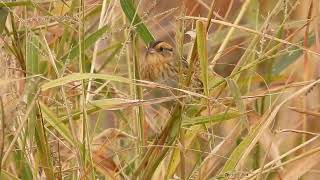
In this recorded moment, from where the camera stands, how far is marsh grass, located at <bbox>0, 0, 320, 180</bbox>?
1.71 meters

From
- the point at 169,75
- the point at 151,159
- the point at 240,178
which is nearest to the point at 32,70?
the point at 151,159

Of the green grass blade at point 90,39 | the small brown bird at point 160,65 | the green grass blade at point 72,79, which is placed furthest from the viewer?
the small brown bird at point 160,65

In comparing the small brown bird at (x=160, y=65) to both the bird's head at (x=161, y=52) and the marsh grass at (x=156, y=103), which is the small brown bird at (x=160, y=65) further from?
the marsh grass at (x=156, y=103)

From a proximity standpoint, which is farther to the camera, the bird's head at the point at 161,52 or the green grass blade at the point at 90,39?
the bird's head at the point at 161,52

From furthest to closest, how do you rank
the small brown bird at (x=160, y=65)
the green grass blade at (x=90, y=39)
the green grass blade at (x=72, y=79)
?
the small brown bird at (x=160, y=65) → the green grass blade at (x=90, y=39) → the green grass blade at (x=72, y=79)

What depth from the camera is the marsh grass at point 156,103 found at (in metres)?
1.71

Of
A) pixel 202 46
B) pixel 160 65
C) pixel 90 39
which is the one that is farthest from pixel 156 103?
pixel 160 65

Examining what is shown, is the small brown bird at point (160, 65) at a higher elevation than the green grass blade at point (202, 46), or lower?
lower

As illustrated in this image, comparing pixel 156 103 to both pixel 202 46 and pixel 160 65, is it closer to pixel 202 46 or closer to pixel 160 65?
pixel 202 46

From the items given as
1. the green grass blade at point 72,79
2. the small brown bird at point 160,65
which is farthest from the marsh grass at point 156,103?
the small brown bird at point 160,65

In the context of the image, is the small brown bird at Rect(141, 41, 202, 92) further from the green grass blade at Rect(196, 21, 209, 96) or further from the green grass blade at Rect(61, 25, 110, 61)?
the green grass blade at Rect(196, 21, 209, 96)

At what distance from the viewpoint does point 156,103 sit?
1747 millimetres

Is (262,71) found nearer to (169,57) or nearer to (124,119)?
(169,57)

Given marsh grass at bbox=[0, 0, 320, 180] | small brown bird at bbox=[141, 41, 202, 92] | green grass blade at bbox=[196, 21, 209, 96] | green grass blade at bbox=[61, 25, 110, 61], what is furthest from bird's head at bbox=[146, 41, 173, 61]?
green grass blade at bbox=[196, 21, 209, 96]
